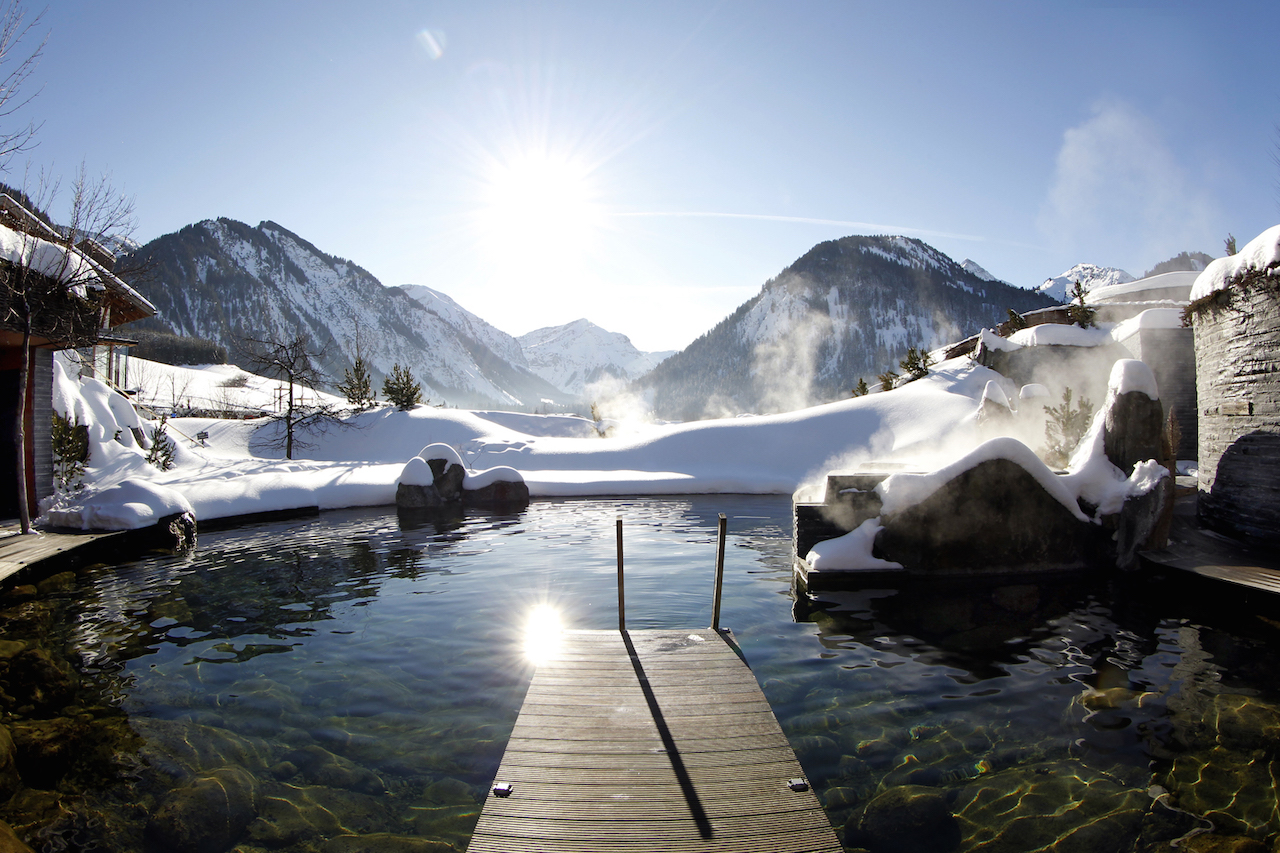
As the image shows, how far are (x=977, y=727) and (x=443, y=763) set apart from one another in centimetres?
453

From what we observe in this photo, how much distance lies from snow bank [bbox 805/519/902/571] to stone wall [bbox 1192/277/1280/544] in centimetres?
607

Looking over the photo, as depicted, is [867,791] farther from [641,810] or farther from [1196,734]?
[1196,734]

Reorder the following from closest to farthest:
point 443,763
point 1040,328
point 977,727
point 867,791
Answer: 1. point 867,791
2. point 443,763
3. point 977,727
4. point 1040,328

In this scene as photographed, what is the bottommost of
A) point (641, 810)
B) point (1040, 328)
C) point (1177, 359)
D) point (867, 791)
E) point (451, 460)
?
point (867, 791)

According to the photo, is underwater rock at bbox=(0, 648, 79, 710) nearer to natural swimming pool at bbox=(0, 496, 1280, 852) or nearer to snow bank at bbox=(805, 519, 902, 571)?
natural swimming pool at bbox=(0, 496, 1280, 852)

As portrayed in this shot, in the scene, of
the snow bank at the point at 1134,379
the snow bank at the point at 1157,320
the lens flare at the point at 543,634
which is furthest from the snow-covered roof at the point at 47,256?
the snow bank at the point at 1157,320

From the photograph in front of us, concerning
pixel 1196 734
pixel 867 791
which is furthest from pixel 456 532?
pixel 1196 734

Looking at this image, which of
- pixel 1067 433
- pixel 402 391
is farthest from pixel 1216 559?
pixel 402 391

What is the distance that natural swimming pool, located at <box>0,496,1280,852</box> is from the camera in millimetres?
4230

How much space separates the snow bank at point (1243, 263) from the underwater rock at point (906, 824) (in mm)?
10731

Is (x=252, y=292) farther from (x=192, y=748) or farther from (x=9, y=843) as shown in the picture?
(x=9, y=843)

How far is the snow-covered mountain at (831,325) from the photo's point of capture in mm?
110938

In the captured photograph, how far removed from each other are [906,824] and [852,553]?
5.85 metres

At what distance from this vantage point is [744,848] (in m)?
3.22
